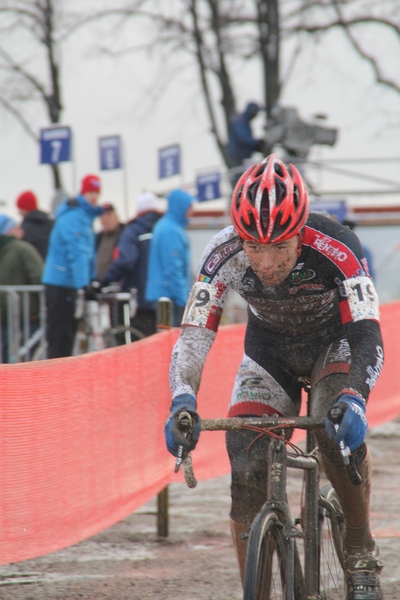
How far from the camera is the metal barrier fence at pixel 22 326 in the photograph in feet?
31.3

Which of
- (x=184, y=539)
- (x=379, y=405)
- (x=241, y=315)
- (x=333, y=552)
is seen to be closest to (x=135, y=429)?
(x=184, y=539)

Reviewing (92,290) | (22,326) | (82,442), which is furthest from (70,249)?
(82,442)

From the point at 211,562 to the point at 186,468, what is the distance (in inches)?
78.1

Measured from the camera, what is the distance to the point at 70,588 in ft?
15.0

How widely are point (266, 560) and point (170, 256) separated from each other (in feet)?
20.1

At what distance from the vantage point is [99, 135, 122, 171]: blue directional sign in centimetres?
1561

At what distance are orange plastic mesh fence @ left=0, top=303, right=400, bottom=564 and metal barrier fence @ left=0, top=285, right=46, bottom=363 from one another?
12.5 ft

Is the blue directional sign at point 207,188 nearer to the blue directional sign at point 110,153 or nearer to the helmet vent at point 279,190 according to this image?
the blue directional sign at point 110,153

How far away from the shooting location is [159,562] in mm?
5125

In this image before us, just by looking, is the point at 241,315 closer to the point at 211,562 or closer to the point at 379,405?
the point at 379,405

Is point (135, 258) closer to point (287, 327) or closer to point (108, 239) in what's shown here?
point (108, 239)

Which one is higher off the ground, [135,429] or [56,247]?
[56,247]

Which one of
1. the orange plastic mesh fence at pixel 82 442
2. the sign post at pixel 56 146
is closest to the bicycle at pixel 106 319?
the orange plastic mesh fence at pixel 82 442

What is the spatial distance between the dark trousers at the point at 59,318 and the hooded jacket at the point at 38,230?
5.43 ft
